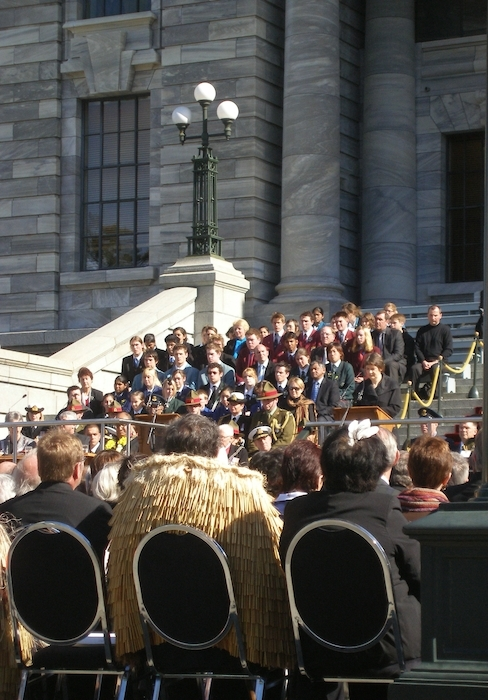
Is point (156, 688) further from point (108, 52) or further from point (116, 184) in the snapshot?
point (108, 52)

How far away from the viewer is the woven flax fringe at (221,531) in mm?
6676

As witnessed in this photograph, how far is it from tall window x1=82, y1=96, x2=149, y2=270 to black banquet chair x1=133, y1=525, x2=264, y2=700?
20977 mm

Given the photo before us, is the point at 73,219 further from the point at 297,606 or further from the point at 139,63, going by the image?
the point at 297,606

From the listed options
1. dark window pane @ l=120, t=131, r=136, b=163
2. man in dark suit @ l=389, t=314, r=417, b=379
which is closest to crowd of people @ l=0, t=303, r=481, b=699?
man in dark suit @ l=389, t=314, r=417, b=379

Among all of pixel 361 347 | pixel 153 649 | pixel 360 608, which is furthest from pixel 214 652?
pixel 361 347

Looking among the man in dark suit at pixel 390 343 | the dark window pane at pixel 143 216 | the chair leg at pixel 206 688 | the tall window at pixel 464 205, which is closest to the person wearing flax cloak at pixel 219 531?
the chair leg at pixel 206 688

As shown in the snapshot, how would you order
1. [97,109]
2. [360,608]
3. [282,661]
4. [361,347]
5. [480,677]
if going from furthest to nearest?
1. [97,109]
2. [361,347]
3. [282,661]
4. [360,608]
5. [480,677]

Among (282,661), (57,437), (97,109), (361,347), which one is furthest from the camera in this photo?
(97,109)

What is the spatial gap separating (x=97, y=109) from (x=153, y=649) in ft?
72.8

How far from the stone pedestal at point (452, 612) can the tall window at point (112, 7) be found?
75.6ft

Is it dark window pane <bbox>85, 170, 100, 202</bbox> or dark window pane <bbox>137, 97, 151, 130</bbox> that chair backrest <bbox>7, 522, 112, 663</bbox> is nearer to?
dark window pane <bbox>137, 97, 151, 130</bbox>

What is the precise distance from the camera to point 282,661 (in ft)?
22.1

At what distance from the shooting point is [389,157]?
26031 mm

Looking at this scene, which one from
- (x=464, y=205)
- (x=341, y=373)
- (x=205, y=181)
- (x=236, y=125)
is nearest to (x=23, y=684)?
(x=341, y=373)
